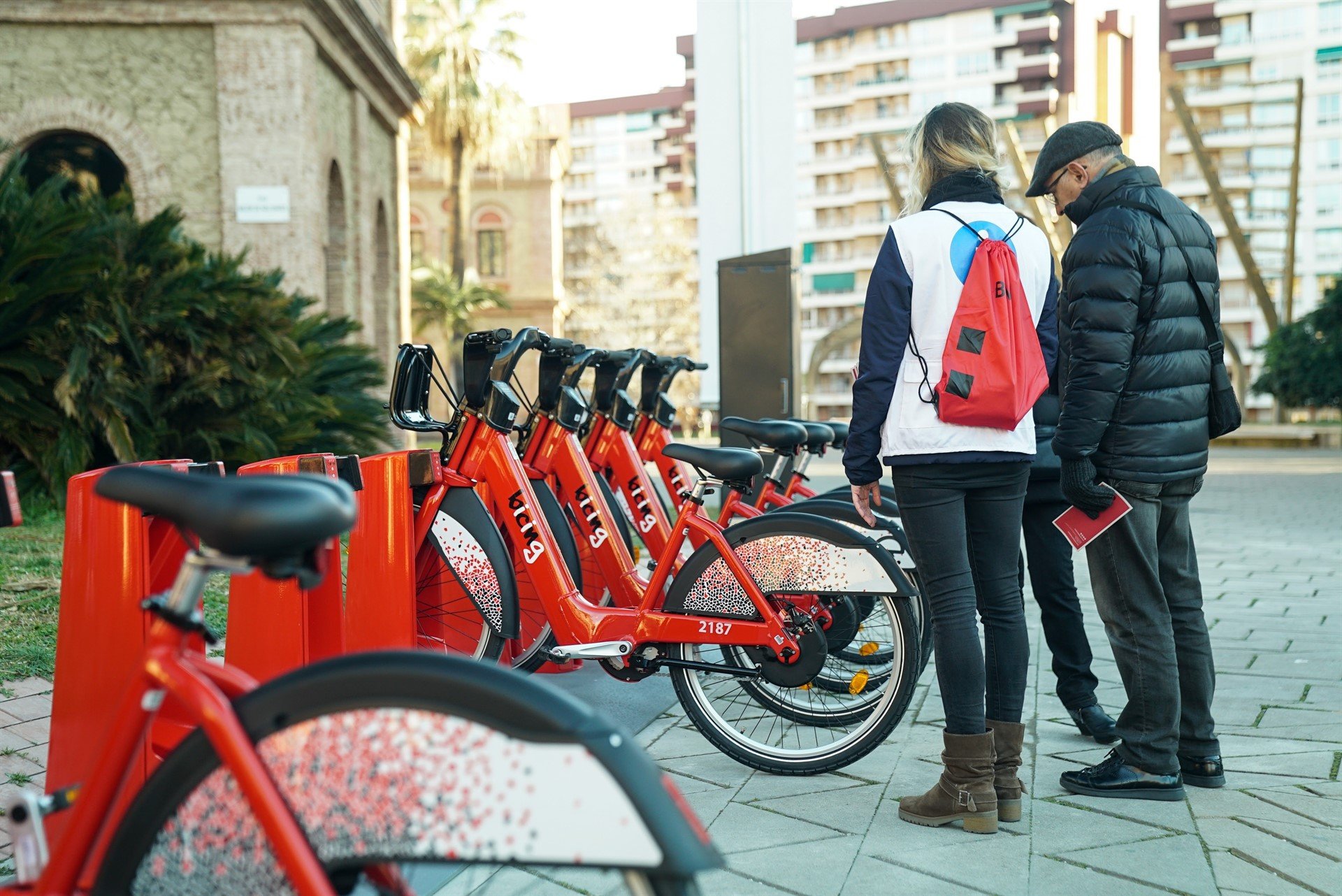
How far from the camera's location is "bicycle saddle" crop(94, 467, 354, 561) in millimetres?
1769

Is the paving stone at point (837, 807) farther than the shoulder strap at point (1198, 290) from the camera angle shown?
No

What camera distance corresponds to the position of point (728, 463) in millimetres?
4395

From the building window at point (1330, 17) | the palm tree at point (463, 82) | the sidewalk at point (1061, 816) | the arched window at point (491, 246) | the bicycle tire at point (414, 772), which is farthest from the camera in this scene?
the building window at point (1330, 17)

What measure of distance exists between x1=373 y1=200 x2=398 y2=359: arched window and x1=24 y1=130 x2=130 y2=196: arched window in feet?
19.2

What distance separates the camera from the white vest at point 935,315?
3.62 meters

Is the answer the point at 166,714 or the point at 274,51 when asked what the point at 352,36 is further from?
the point at 166,714

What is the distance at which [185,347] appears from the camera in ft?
33.2

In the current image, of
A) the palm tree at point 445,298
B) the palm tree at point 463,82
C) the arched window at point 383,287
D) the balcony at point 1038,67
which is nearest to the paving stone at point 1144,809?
the arched window at point 383,287

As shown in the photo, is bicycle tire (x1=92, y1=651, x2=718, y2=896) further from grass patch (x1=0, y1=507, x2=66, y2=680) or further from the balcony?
the balcony

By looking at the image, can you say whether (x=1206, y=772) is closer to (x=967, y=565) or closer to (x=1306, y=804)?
(x=1306, y=804)

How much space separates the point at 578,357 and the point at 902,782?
2.13 metres

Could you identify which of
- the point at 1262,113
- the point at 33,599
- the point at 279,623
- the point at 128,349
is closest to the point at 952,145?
the point at 279,623

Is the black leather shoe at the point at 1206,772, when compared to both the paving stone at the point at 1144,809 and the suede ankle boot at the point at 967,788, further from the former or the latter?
the suede ankle boot at the point at 967,788

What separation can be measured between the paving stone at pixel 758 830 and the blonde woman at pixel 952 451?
0.98 feet
